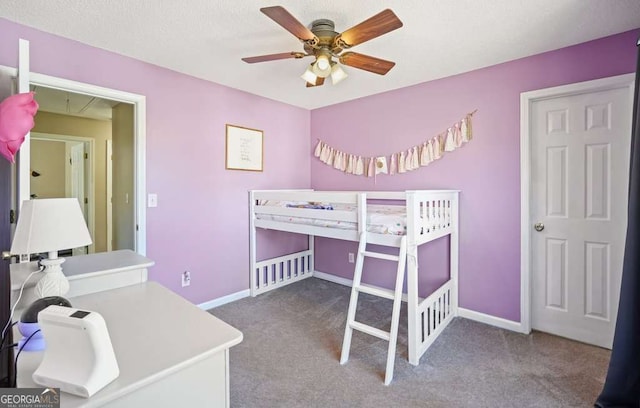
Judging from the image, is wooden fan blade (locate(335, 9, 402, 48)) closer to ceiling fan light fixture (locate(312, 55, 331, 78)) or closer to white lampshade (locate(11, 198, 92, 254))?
ceiling fan light fixture (locate(312, 55, 331, 78))

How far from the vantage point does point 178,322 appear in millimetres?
1139

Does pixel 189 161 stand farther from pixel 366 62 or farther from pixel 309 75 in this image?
pixel 366 62

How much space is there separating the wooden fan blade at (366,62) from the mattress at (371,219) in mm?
1040

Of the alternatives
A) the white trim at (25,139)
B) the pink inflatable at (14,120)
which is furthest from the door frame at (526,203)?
the white trim at (25,139)

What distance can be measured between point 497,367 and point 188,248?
2669 mm

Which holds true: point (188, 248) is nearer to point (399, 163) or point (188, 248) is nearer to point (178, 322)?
point (178, 322)

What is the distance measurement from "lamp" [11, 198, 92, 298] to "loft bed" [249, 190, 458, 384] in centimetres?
165

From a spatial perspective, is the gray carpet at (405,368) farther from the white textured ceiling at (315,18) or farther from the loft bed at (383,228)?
the white textured ceiling at (315,18)

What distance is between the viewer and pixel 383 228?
2.27 m

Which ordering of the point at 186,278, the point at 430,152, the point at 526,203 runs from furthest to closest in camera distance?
the point at 430,152
the point at 186,278
the point at 526,203

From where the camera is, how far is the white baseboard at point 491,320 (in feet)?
8.29

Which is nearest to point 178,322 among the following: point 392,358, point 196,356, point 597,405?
point 196,356

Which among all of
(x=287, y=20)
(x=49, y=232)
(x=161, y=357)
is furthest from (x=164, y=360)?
(x=287, y=20)

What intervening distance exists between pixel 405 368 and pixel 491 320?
1112 millimetres
